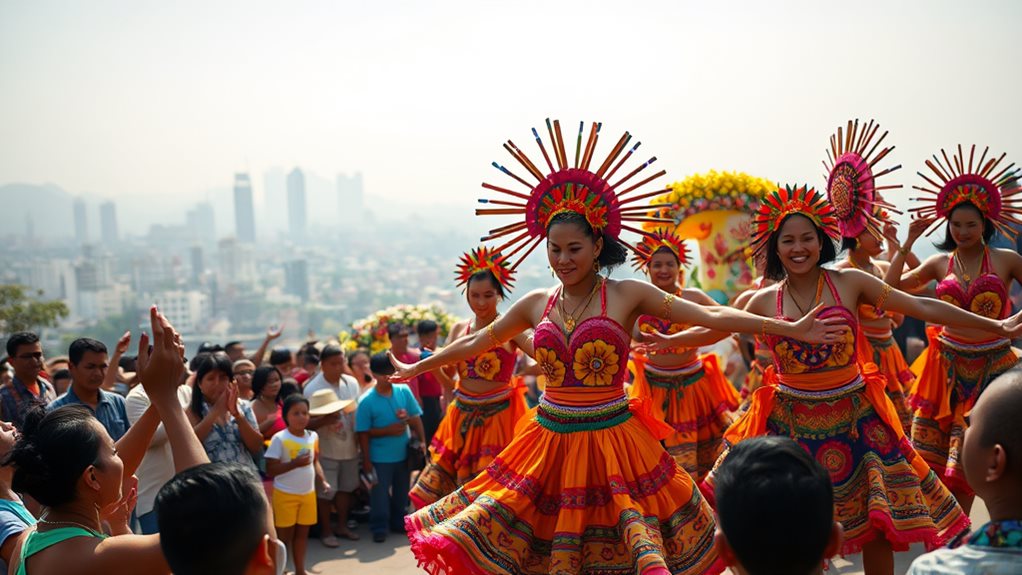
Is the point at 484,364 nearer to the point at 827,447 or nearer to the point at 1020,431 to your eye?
the point at 827,447

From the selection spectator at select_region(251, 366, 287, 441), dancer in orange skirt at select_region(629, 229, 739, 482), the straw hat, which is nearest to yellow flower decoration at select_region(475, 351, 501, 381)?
dancer in orange skirt at select_region(629, 229, 739, 482)

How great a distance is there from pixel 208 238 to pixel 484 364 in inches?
5104

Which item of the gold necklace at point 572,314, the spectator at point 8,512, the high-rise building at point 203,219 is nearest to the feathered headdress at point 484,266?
the gold necklace at point 572,314

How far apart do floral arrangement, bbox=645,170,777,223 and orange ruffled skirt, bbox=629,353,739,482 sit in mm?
4202

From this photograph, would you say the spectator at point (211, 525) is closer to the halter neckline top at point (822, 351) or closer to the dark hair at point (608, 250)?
the dark hair at point (608, 250)

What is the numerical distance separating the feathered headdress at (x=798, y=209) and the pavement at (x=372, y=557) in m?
2.77

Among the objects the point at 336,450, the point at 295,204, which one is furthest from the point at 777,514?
the point at 295,204

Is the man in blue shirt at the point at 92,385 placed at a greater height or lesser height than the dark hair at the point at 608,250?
lesser

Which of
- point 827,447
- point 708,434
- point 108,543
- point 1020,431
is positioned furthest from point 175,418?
point 708,434

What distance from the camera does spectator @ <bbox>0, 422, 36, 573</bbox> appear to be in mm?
3381

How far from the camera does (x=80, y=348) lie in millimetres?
5844

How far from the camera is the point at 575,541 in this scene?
14.6 ft

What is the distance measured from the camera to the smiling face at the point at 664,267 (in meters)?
7.98

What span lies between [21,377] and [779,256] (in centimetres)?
549
